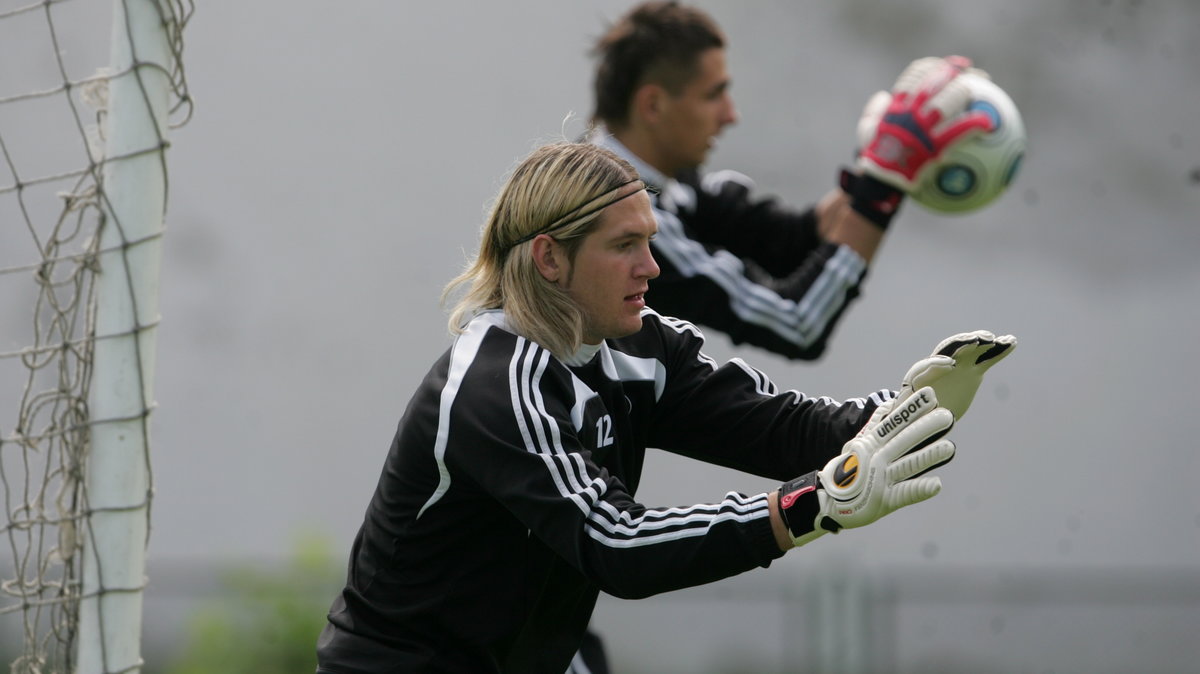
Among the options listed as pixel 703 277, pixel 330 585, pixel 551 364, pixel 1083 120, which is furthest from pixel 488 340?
pixel 1083 120

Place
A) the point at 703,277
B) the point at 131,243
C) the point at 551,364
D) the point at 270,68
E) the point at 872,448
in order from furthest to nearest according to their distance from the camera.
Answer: the point at 270,68 < the point at 703,277 < the point at 131,243 < the point at 551,364 < the point at 872,448

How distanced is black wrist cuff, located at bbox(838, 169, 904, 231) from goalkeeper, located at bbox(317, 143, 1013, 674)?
143 cm

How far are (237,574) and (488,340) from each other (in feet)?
12.9

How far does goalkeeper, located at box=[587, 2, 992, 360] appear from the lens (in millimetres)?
3910

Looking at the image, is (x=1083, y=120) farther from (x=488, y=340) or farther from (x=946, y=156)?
(x=488, y=340)

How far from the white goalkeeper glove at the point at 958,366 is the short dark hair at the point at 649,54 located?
1.88 m

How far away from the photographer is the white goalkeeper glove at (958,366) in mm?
2332

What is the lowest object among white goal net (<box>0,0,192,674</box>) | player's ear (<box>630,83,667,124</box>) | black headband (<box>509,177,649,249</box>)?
white goal net (<box>0,0,192,674</box>)

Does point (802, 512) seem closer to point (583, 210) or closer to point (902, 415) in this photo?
point (902, 415)

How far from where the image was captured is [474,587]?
8.02ft

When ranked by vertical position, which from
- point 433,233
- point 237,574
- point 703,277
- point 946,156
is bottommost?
point 237,574

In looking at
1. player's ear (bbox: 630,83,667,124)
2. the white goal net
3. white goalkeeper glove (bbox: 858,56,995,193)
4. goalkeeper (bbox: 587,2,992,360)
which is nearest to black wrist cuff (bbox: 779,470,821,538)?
the white goal net

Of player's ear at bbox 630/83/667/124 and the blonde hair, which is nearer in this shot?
the blonde hair

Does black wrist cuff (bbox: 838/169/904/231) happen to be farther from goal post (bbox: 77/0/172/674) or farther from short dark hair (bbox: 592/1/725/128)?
goal post (bbox: 77/0/172/674)
